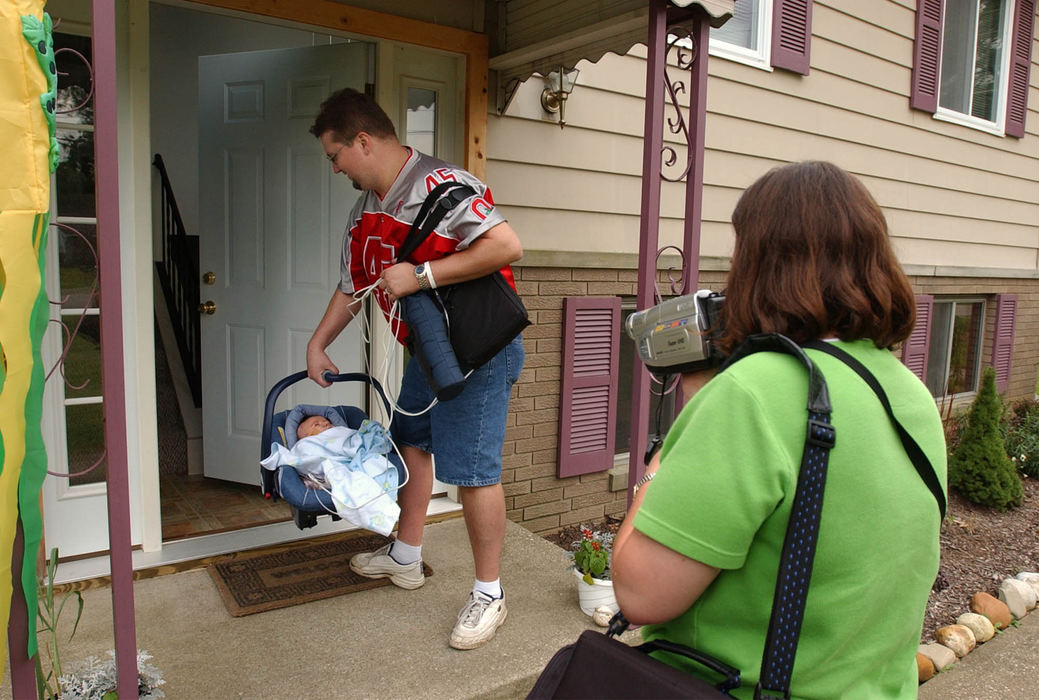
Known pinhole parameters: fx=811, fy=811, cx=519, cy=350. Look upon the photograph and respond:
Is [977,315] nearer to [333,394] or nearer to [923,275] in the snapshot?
[923,275]

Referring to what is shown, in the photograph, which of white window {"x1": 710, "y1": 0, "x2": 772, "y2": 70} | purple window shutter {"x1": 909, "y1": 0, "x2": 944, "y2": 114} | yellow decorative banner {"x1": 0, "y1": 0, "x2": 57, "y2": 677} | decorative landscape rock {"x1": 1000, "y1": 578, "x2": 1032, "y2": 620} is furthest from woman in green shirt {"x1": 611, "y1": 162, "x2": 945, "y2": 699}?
purple window shutter {"x1": 909, "y1": 0, "x2": 944, "y2": 114}

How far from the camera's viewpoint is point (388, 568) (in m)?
3.14

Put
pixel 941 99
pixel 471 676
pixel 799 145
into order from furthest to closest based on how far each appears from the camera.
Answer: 1. pixel 941 99
2. pixel 799 145
3. pixel 471 676

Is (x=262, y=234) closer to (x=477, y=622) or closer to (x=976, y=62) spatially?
(x=477, y=622)

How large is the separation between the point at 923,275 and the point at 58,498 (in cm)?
648

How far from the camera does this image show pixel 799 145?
5.61 m

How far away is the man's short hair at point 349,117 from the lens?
264 cm

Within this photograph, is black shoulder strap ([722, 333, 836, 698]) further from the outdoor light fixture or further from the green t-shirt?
the outdoor light fixture

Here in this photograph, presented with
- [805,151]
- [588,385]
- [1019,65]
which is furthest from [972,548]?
[1019,65]

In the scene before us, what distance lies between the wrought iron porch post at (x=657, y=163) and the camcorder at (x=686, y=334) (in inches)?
59.2

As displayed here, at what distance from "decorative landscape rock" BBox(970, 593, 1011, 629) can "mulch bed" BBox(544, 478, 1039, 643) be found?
0.11 metres

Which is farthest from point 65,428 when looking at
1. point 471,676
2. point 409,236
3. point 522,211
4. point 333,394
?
point 522,211

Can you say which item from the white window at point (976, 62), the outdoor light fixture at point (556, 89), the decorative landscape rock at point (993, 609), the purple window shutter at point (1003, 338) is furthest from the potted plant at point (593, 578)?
the purple window shutter at point (1003, 338)

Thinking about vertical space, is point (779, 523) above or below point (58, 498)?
above
